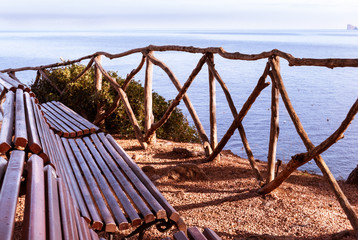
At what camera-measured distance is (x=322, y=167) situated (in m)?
3.37

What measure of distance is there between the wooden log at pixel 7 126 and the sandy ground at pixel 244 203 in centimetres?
107

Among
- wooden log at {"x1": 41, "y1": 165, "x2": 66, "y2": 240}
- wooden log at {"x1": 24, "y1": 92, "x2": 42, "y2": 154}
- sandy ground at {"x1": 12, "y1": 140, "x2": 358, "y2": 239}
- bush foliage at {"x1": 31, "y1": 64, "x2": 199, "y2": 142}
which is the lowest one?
sandy ground at {"x1": 12, "y1": 140, "x2": 358, "y2": 239}

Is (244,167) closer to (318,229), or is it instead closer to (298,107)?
(318,229)

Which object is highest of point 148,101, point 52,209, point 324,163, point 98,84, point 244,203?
point 52,209

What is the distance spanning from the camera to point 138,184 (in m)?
3.04

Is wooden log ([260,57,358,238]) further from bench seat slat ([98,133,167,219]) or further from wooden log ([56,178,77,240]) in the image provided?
wooden log ([56,178,77,240])

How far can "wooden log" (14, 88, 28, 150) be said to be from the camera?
7.33ft

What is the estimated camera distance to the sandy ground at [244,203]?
11.7 feet

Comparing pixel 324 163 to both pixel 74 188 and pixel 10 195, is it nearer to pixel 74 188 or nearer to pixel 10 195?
pixel 74 188

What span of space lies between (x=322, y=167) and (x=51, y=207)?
257 cm

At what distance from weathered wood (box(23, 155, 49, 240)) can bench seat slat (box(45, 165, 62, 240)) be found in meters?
0.04

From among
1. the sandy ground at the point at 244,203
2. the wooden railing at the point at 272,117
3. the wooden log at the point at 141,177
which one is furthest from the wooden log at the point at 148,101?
the wooden log at the point at 141,177

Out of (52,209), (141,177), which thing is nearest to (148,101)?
(141,177)

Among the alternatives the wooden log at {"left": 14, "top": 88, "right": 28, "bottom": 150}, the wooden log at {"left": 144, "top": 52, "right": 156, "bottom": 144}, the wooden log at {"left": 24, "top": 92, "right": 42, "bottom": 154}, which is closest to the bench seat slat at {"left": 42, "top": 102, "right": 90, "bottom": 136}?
the wooden log at {"left": 14, "top": 88, "right": 28, "bottom": 150}
